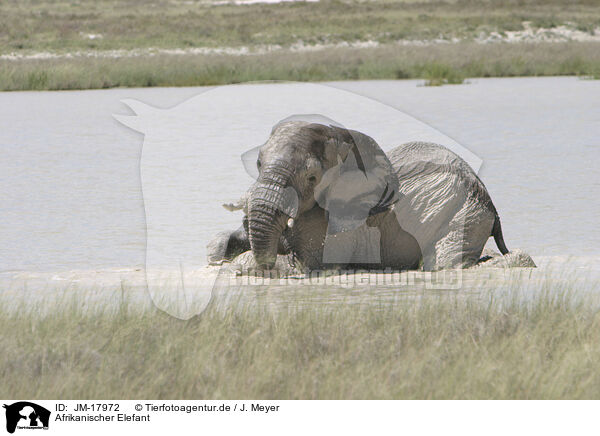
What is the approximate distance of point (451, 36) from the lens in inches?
1860

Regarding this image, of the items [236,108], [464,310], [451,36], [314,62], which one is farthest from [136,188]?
[451,36]

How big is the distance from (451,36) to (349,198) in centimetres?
4166

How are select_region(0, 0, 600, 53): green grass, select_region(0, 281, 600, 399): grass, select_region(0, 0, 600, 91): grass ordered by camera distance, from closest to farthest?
1. select_region(0, 281, 600, 399): grass
2. select_region(0, 0, 600, 91): grass
3. select_region(0, 0, 600, 53): green grass

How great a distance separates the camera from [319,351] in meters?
5.32

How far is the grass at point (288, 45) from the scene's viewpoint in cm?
2894

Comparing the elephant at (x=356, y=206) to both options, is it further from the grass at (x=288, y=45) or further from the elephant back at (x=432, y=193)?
the grass at (x=288, y=45)

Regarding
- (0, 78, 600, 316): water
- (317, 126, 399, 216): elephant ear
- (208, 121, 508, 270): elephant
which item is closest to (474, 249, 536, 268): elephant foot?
(208, 121, 508, 270): elephant

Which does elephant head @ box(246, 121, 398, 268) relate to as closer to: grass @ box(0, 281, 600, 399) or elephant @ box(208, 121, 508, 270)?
elephant @ box(208, 121, 508, 270)

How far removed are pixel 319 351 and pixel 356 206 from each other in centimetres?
190

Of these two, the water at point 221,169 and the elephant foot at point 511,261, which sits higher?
the elephant foot at point 511,261

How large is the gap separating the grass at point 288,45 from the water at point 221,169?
3320mm

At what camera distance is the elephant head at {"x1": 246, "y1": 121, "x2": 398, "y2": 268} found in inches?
253

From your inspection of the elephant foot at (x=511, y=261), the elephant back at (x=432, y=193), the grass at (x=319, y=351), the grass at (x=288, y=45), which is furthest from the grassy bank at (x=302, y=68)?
the grass at (x=319, y=351)
